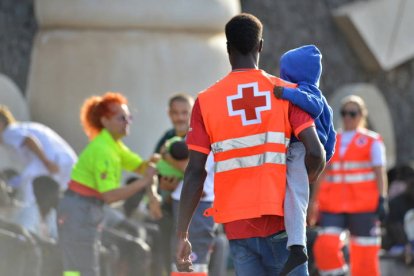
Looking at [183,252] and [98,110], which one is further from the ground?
[98,110]

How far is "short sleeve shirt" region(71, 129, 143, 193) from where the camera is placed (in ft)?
26.7

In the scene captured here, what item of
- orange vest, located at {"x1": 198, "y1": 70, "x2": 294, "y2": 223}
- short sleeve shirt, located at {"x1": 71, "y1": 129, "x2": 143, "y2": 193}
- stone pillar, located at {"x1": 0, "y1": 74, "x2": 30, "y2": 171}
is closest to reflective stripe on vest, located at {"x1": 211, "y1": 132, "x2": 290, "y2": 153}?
orange vest, located at {"x1": 198, "y1": 70, "x2": 294, "y2": 223}

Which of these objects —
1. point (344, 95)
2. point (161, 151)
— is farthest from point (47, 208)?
point (344, 95)

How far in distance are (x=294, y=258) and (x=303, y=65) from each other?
36.2 inches

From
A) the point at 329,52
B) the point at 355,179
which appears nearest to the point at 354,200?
the point at 355,179

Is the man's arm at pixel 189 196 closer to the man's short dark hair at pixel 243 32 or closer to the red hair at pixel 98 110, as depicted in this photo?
the man's short dark hair at pixel 243 32

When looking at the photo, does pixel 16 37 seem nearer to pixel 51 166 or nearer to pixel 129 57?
pixel 129 57

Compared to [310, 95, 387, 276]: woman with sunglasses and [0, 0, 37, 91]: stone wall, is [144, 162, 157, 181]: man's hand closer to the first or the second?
[310, 95, 387, 276]: woman with sunglasses

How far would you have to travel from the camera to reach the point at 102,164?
8141mm

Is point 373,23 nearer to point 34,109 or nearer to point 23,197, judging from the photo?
point 34,109

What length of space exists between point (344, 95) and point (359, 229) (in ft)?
21.5

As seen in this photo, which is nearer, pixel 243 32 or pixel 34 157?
pixel 243 32

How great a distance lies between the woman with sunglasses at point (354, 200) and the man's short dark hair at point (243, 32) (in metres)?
4.75

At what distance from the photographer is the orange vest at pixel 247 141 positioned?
5.76 metres
